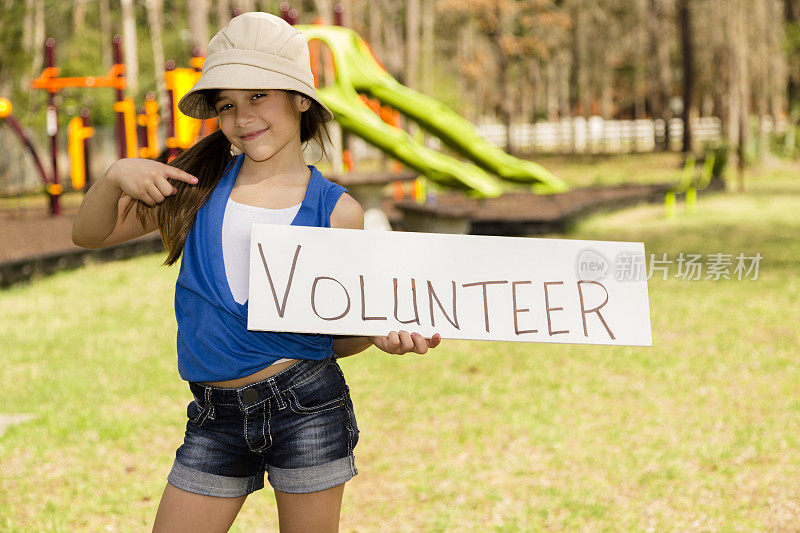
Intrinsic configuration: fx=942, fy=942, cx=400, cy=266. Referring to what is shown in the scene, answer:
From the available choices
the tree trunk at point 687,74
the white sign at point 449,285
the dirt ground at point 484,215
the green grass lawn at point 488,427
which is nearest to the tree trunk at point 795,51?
the tree trunk at point 687,74

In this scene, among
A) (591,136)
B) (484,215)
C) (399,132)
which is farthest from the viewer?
(591,136)

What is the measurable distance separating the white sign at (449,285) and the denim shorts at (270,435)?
0.14 m

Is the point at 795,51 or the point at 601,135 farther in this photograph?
the point at 601,135

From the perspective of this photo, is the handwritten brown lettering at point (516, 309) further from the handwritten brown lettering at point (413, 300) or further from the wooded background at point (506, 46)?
the wooded background at point (506, 46)

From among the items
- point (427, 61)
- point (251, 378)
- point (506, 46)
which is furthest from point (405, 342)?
point (506, 46)

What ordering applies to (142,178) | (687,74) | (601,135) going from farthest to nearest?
(601,135) → (687,74) → (142,178)

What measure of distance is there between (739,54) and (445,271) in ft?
88.9

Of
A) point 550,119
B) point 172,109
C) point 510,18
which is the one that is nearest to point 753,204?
point 172,109

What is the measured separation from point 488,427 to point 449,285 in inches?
116

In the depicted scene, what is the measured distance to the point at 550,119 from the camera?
69.8 meters

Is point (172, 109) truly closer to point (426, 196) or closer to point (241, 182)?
point (426, 196)

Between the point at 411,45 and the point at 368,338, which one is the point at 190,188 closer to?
the point at 368,338

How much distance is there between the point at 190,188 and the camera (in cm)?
216

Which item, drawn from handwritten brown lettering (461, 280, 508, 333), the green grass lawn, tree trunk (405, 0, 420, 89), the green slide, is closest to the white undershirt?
handwritten brown lettering (461, 280, 508, 333)
